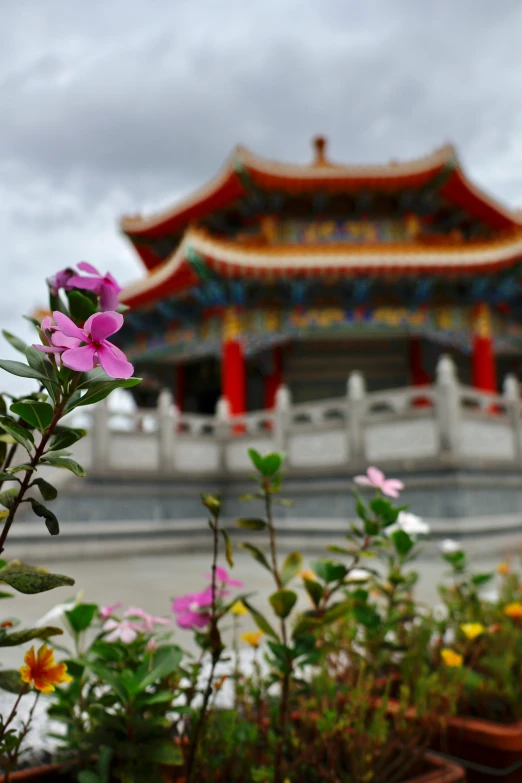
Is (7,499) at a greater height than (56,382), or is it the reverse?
(56,382)

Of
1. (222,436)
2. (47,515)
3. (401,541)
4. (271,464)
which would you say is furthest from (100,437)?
(47,515)

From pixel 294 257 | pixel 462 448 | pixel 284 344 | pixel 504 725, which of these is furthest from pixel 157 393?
pixel 504 725

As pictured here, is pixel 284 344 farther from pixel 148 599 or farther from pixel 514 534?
pixel 148 599

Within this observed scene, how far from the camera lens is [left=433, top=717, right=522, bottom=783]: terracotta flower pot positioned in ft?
6.34

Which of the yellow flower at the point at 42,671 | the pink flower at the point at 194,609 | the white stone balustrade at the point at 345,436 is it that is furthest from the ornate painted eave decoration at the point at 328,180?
the yellow flower at the point at 42,671

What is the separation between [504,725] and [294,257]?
1041cm

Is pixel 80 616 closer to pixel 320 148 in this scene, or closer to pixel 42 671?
pixel 42 671

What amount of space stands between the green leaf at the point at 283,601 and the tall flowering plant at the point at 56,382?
19.6 inches

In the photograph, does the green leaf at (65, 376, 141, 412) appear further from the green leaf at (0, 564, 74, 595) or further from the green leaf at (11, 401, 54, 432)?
the green leaf at (0, 564, 74, 595)

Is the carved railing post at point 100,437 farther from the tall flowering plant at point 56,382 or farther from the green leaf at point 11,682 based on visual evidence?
the tall flowering plant at point 56,382

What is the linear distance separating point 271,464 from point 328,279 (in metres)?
10.8

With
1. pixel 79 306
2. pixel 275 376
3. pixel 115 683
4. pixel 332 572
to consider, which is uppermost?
pixel 275 376

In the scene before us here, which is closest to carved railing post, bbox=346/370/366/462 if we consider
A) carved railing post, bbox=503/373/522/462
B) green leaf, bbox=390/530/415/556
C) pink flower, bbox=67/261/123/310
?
carved railing post, bbox=503/373/522/462

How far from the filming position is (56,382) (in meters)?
0.99
